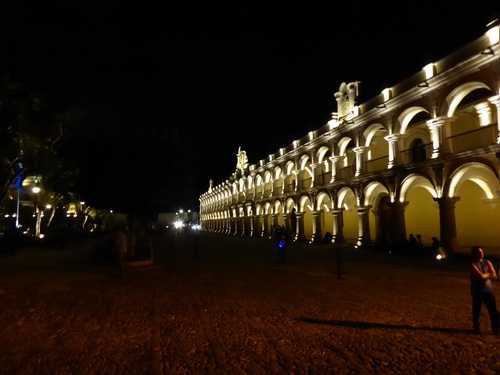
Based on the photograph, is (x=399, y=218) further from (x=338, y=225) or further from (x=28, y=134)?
(x=28, y=134)

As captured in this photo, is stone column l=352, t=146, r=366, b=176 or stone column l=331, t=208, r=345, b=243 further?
stone column l=331, t=208, r=345, b=243

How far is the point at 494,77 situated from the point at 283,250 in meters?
9.82

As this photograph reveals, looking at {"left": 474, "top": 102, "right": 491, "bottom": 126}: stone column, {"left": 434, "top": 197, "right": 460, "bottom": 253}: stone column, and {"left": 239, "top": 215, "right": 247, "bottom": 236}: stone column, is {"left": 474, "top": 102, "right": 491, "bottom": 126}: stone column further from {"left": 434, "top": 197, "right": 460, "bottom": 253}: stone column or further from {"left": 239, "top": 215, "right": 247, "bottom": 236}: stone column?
{"left": 239, "top": 215, "right": 247, "bottom": 236}: stone column

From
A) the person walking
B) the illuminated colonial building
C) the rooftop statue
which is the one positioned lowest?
the person walking

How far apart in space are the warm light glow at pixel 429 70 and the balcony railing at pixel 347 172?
306 inches

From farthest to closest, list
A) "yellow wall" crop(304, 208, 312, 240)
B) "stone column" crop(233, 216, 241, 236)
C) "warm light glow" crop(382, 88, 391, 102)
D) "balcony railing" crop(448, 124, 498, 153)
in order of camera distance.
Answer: "stone column" crop(233, 216, 241, 236), "yellow wall" crop(304, 208, 312, 240), "warm light glow" crop(382, 88, 391, 102), "balcony railing" crop(448, 124, 498, 153)

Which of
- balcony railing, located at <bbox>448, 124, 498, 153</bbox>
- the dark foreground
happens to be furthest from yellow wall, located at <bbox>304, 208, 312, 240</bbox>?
the dark foreground

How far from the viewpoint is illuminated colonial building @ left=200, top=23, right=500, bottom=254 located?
1573 cm

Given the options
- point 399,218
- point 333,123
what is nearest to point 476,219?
point 399,218

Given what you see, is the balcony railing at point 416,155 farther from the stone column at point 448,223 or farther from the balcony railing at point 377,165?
the stone column at point 448,223

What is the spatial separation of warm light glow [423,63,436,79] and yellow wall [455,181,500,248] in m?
5.71

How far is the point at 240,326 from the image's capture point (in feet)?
20.4

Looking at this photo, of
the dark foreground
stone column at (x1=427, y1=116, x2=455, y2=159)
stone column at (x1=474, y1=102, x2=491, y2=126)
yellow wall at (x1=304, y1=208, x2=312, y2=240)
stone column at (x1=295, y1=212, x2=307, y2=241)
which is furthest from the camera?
yellow wall at (x1=304, y1=208, x2=312, y2=240)

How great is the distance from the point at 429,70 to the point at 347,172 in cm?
881
